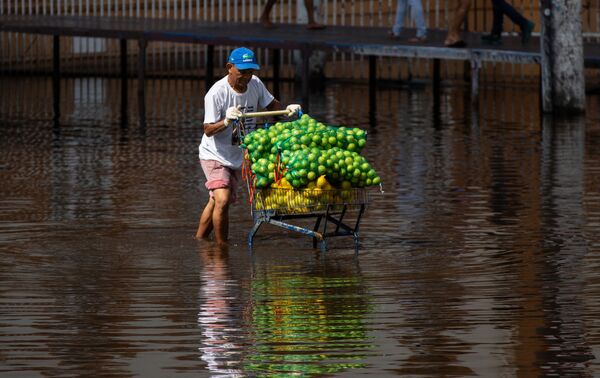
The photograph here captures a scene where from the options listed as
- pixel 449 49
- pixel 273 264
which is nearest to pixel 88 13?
pixel 449 49

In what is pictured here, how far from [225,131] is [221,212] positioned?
581 millimetres

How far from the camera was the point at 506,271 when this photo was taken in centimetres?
1186

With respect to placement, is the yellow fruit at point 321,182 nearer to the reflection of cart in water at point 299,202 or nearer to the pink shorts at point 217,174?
the reflection of cart in water at point 299,202

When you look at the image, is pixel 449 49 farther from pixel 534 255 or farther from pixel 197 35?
pixel 534 255

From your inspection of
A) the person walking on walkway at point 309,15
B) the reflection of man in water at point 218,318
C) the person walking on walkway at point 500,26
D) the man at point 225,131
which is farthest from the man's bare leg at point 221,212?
the person walking on walkway at point 309,15

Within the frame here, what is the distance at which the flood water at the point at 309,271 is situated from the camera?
30.1 feet

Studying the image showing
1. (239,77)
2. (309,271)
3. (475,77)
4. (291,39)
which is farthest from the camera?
(291,39)

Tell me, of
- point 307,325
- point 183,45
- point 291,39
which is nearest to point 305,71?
point 291,39

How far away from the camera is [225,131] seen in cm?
1325

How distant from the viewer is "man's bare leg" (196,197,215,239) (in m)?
13.5

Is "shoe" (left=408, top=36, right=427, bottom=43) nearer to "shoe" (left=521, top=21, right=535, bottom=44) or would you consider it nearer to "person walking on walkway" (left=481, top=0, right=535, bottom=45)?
"person walking on walkway" (left=481, top=0, right=535, bottom=45)

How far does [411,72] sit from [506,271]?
68.2 ft

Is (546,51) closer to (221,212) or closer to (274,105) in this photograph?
(274,105)

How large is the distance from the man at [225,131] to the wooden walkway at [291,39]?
12097 millimetres
